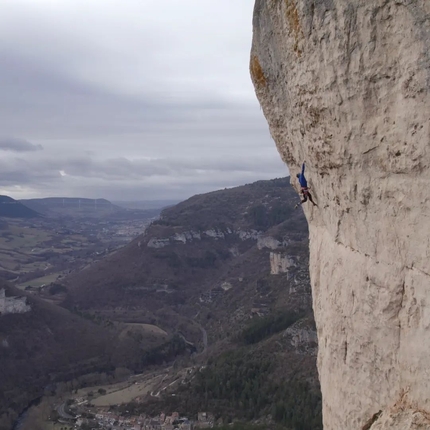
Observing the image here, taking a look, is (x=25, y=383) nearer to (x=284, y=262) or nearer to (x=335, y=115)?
(x=284, y=262)

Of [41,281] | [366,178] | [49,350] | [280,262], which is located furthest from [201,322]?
[366,178]

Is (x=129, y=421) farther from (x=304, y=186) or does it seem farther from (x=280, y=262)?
(x=304, y=186)

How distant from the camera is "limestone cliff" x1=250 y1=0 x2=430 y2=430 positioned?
4.97 meters

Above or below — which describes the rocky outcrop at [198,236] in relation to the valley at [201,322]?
above

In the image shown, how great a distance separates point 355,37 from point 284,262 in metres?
70.2

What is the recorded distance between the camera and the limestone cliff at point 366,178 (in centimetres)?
497

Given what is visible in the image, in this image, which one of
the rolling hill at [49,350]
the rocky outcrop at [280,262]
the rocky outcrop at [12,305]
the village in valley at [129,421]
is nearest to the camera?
the village in valley at [129,421]

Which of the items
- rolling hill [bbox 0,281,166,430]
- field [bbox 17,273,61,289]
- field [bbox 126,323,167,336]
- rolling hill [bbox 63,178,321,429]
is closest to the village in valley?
rolling hill [bbox 63,178,321,429]

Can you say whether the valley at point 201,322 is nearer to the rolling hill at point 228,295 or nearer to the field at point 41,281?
the rolling hill at point 228,295

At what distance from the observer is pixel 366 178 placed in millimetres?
5836

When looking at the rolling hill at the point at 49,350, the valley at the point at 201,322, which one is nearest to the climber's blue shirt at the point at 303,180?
the valley at the point at 201,322

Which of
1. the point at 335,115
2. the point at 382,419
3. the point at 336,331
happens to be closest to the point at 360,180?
the point at 335,115

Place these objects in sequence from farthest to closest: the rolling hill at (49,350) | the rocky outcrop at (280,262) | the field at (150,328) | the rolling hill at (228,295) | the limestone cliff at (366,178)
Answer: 1. the field at (150,328)
2. the rocky outcrop at (280,262)
3. the rolling hill at (49,350)
4. the rolling hill at (228,295)
5. the limestone cliff at (366,178)

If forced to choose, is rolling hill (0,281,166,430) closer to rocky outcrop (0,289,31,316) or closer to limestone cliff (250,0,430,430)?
rocky outcrop (0,289,31,316)
